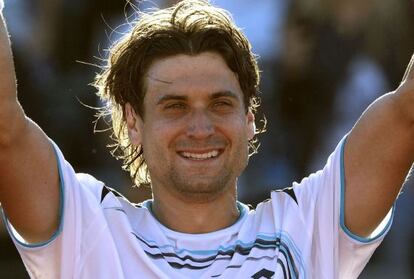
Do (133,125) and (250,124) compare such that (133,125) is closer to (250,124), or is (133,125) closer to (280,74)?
(250,124)

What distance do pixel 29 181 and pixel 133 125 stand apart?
71cm

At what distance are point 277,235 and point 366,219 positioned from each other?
1.05ft

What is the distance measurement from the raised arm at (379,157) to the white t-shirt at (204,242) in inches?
1.7

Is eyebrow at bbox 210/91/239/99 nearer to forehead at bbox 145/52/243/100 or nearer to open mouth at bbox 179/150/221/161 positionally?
forehead at bbox 145/52/243/100

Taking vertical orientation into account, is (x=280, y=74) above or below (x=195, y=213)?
above

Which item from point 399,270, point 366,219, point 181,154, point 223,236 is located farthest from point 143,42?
point 399,270

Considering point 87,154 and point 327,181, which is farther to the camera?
point 87,154

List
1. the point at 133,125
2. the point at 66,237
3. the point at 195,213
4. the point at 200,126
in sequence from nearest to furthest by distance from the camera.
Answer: the point at 66,237 < the point at 200,126 < the point at 195,213 < the point at 133,125

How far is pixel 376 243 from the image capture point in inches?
163

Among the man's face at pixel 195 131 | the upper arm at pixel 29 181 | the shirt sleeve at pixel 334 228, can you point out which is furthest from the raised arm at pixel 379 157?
the upper arm at pixel 29 181

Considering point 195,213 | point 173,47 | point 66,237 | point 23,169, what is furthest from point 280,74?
point 23,169

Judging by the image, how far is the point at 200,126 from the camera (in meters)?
4.20

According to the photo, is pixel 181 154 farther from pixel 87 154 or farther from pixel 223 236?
pixel 87 154

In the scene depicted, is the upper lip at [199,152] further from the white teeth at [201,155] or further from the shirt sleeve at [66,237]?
the shirt sleeve at [66,237]
